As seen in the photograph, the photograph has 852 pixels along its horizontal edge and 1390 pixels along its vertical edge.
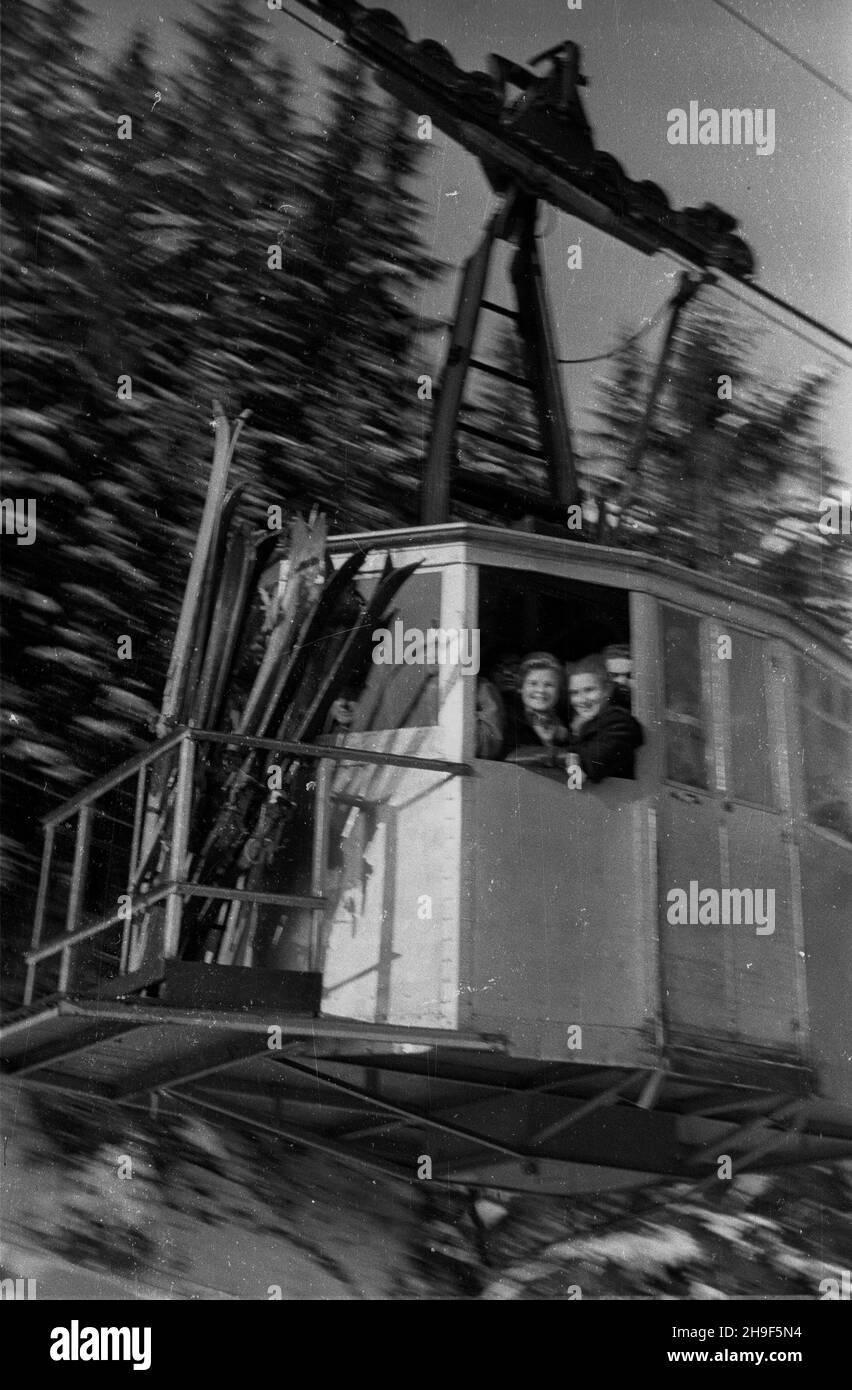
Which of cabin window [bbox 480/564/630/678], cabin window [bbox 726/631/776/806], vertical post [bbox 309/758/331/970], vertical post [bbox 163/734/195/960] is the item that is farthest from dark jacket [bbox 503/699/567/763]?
vertical post [bbox 163/734/195/960]

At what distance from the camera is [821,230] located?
621cm

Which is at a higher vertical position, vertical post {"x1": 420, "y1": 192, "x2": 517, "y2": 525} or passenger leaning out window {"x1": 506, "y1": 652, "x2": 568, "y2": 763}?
vertical post {"x1": 420, "y1": 192, "x2": 517, "y2": 525}

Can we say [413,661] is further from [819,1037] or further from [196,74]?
[196,74]

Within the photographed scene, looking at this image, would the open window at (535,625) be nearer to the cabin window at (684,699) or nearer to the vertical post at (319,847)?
the cabin window at (684,699)

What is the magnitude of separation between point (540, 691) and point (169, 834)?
3.71 feet

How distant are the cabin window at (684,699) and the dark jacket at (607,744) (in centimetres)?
14

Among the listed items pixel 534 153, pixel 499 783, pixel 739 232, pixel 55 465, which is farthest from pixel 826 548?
pixel 55 465

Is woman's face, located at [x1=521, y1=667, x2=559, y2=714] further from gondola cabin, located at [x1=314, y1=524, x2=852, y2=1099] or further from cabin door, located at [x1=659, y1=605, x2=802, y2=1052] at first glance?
cabin door, located at [x1=659, y1=605, x2=802, y2=1052]

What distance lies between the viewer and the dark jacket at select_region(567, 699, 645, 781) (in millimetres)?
5293
